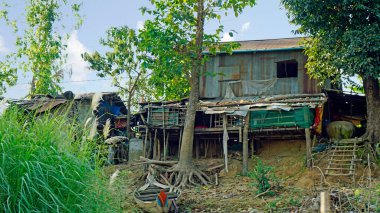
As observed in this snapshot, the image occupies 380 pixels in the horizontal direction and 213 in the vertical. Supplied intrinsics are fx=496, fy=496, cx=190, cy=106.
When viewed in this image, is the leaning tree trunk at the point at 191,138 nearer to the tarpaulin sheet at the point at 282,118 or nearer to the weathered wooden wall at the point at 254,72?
the weathered wooden wall at the point at 254,72

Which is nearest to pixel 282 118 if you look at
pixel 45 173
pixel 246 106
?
pixel 246 106

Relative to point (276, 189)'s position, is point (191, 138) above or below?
above

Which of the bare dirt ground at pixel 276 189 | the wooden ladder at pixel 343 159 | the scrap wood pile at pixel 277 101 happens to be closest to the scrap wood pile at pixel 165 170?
the bare dirt ground at pixel 276 189

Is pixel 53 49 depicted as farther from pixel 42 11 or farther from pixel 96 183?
pixel 96 183

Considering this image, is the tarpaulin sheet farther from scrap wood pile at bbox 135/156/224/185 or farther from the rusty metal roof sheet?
the rusty metal roof sheet

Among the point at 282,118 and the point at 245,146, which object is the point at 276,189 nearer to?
the point at 245,146

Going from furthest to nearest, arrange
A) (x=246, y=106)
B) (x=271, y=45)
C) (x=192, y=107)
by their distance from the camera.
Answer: (x=271, y=45) < (x=246, y=106) < (x=192, y=107)

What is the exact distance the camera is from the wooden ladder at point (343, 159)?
47.6ft

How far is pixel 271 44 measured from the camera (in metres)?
19.4

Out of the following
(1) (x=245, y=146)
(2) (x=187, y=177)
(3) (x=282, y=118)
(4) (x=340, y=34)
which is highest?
(4) (x=340, y=34)

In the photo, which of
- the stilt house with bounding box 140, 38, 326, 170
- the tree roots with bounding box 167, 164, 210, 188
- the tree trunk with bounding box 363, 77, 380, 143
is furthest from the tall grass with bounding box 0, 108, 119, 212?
the tree trunk with bounding box 363, 77, 380, 143

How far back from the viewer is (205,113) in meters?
17.4

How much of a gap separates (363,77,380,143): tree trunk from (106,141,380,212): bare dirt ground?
4.17ft

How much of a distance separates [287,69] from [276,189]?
649 centimetres
